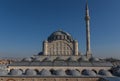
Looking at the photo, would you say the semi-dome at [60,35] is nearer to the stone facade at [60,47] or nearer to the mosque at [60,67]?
the mosque at [60,67]

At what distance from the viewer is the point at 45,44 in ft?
160

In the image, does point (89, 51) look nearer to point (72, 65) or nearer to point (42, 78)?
point (72, 65)

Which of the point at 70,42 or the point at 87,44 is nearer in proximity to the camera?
the point at 87,44

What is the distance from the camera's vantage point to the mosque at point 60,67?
969 inches

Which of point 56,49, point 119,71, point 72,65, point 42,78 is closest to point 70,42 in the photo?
point 56,49

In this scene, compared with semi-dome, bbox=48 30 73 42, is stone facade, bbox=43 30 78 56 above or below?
below

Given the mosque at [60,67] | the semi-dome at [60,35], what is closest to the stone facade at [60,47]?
the mosque at [60,67]

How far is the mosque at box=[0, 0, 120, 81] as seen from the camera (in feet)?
80.7

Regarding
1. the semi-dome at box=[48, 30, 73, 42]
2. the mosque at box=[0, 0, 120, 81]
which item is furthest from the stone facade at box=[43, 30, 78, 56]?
the semi-dome at box=[48, 30, 73, 42]

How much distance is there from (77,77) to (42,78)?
4.89 metres

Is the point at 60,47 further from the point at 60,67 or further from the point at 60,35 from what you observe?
the point at 60,67

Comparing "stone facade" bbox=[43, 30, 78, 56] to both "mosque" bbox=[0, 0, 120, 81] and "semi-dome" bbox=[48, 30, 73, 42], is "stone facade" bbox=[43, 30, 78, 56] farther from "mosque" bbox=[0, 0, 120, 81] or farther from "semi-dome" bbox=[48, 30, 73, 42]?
"semi-dome" bbox=[48, 30, 73, 42]

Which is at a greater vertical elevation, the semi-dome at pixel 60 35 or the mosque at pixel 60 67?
the semi-dome at pixel 60 35

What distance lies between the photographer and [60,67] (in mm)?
32500
